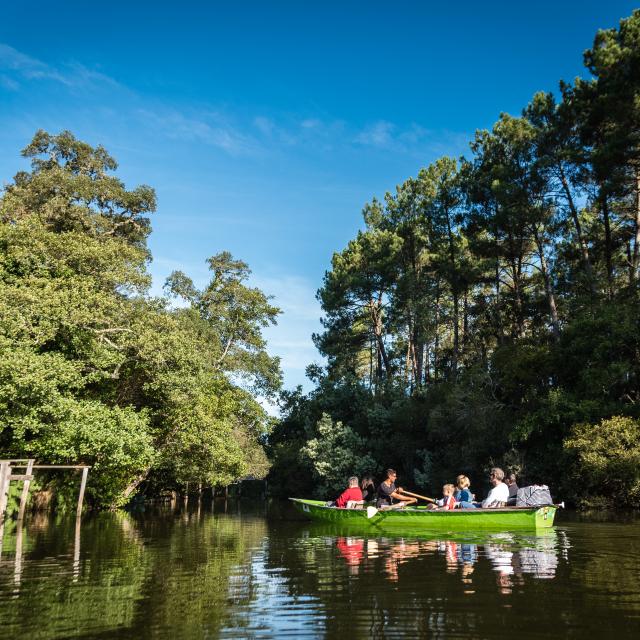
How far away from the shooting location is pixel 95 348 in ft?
65.1

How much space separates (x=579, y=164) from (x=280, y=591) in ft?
85.7

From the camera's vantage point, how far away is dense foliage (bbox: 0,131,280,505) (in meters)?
17.7

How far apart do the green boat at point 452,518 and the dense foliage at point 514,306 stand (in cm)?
909

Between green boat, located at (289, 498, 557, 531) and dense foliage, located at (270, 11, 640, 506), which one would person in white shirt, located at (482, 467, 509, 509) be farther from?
dense foliage, located at (270, 11, 640, 506)

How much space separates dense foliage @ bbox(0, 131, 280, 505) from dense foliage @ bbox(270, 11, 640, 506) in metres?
10.8

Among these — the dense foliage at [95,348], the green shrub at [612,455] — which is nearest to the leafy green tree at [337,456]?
the dense foliage at [95,348]

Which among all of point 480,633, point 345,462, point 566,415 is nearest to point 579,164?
point 566,415

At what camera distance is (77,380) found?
62.5 feet

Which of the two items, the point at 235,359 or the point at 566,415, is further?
the point at 235,359

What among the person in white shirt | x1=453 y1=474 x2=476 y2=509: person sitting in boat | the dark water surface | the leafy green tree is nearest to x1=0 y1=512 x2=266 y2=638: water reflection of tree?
the dark water surface

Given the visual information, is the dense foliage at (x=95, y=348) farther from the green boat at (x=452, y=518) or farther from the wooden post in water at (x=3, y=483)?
the green boat at (x=452, y=518)

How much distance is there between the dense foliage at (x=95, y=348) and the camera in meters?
17.7

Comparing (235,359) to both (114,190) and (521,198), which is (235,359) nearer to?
(114,190)

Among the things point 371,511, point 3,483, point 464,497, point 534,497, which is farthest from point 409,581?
point 3,483
